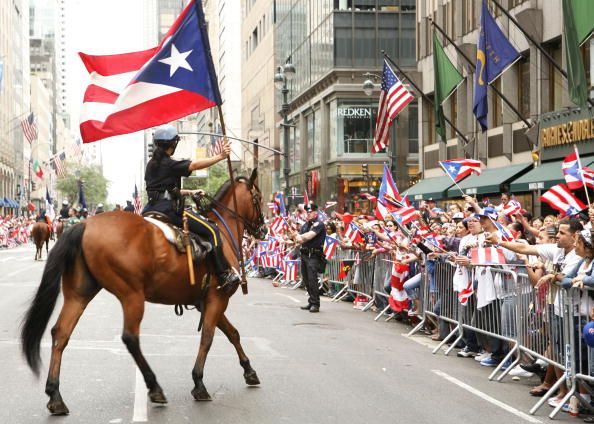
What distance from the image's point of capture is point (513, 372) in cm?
1105

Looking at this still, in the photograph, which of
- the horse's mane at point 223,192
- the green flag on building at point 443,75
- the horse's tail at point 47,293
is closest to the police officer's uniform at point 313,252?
the horse's mane at point 223,192

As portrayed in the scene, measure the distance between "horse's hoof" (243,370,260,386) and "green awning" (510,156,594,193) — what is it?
16835 millimetres

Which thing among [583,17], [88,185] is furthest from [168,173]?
[88,185]

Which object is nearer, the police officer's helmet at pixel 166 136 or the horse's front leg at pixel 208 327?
the horse's front leg at pixel 208 327

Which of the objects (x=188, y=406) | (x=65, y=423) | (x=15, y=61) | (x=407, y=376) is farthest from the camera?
(x=15, y=61)

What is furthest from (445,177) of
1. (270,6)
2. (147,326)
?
(270,6)

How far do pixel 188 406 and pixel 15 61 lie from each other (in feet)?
402

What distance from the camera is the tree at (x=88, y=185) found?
14425cm

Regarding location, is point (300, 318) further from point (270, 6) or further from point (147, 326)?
point (270, 6)

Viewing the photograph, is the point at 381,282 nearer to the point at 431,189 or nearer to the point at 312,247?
the point at 312,247

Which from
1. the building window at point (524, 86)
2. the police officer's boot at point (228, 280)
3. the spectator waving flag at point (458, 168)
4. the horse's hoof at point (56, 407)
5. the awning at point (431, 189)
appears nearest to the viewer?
the horse's hoof at point (56, 407)

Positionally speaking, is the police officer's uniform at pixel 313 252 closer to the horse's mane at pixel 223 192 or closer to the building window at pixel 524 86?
the horse's mane at pixel 223 192

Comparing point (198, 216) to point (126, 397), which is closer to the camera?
point (126, 397)

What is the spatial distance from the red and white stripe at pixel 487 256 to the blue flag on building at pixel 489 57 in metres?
12.6
